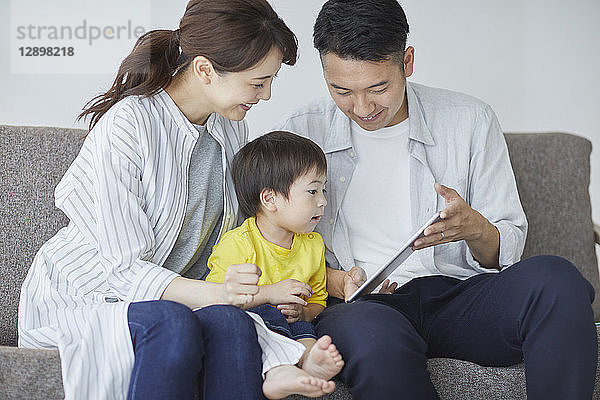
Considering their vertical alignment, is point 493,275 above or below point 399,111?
below

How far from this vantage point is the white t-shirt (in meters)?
1.81

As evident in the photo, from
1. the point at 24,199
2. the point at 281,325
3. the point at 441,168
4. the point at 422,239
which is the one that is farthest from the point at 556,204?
the point at 24,199

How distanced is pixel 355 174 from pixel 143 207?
22.3 inches

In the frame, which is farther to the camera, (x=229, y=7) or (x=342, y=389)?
(x=229, y=7)

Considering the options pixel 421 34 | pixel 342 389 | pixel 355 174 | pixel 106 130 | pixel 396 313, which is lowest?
pixel 342 389

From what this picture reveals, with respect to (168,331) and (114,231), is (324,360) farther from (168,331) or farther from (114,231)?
(114,231)

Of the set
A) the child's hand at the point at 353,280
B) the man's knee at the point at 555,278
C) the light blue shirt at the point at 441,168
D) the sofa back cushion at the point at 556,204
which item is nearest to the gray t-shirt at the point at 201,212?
the light blue shirt at the point at 441,168

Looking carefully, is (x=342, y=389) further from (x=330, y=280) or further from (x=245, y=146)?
(x=245, y=146)

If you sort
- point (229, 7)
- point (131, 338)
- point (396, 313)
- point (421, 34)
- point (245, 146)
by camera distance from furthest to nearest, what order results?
point (421, 34), point (245, 146), point (229, 7), point (396, 313), point (131, 338)

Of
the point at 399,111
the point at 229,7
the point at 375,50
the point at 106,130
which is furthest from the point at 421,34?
the point at 106,130

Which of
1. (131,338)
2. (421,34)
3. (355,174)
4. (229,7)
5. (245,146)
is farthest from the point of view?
(421,34)

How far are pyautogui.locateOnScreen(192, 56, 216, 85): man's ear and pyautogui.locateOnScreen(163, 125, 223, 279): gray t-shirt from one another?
143 millimetres

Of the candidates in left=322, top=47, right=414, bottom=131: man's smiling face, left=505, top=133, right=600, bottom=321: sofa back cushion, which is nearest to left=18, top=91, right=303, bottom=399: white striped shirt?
left=322, top=47, right=414, bottom=131: man's smiling face

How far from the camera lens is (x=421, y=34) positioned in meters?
2.42
